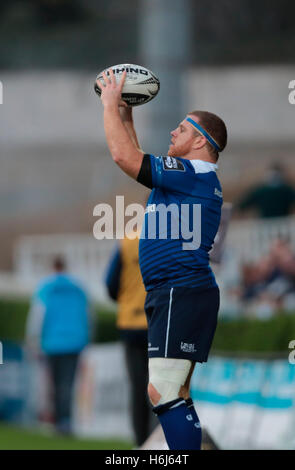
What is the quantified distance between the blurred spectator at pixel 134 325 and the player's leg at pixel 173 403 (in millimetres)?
2737

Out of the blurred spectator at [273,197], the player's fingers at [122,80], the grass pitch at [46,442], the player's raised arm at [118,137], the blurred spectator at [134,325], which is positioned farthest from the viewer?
the blurred spectator at [273,197]

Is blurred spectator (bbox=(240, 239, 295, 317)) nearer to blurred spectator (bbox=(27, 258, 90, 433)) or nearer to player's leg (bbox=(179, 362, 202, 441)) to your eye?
blurred spectator (bbox=(27, 258, 90, 433))

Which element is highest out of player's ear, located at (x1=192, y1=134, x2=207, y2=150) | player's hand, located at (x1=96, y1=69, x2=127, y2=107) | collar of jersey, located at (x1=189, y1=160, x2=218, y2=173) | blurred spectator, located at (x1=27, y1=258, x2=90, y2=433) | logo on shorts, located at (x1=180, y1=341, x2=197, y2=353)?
player's hand, located at (x1=96, y1=69, x2=127, y2=107)

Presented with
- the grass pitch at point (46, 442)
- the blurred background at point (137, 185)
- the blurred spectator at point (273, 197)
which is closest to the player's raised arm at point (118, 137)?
the blurred background at point (137, 185)

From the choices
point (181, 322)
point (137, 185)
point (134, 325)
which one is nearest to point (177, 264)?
point (181, 322)

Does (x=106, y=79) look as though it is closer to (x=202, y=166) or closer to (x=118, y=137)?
(x=118, y=137)

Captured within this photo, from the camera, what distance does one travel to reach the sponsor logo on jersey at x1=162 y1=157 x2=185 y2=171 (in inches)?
238

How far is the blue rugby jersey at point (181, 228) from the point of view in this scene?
6113 millimetres

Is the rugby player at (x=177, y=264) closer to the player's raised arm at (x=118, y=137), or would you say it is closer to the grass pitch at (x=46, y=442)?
the player's raised arm at (x=118, y=137)

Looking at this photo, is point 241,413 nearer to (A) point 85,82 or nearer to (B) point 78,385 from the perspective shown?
(B) point 78,385

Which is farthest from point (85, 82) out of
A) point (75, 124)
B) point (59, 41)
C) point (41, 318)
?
point (41, 318)

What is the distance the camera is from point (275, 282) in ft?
46.7

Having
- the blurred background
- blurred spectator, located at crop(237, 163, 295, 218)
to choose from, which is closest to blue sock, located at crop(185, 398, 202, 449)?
the blurred background

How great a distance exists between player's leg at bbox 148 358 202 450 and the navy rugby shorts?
2.6 inches
